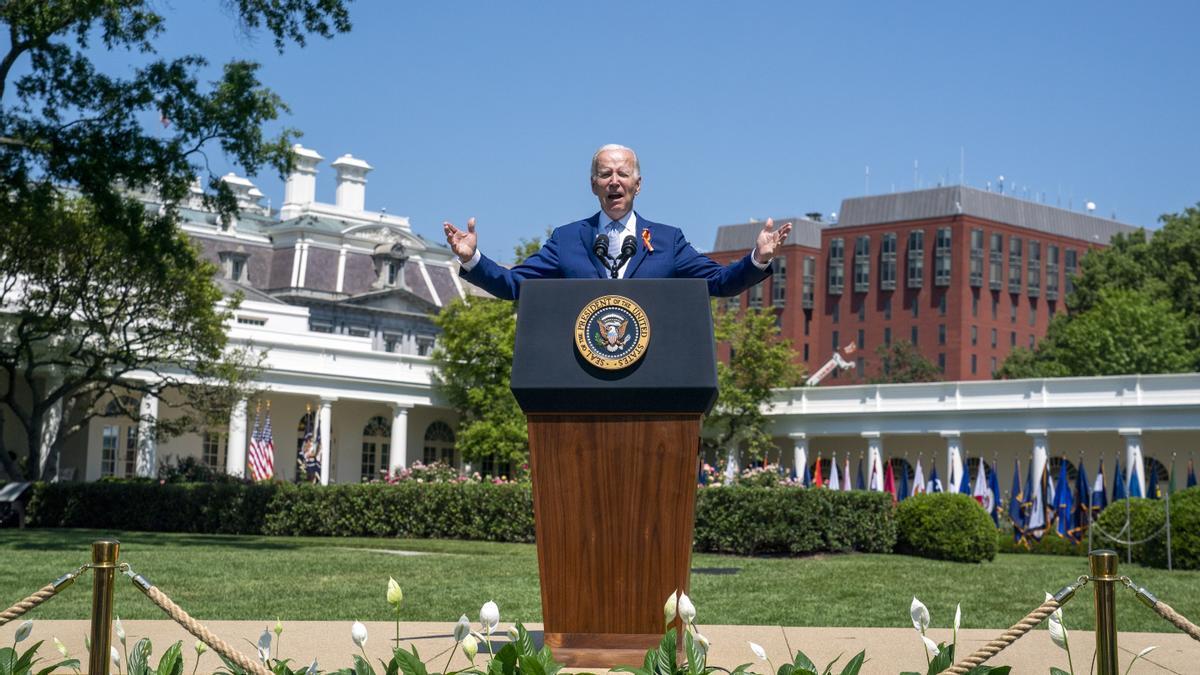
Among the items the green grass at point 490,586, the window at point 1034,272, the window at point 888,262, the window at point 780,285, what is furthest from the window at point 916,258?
the green grass at point 490,586

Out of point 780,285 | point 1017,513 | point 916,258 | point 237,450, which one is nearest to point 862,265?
point 916,258

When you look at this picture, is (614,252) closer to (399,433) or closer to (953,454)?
(953,454)

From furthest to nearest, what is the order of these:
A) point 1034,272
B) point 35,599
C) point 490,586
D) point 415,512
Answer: point 1034,272 → point 415,512 → point 490,586 → point 35,599

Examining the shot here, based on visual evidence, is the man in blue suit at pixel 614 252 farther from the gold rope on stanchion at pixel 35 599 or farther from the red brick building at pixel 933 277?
the red brick building at pixel 933 277

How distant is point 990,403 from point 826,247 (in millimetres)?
48719

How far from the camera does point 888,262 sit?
290ft

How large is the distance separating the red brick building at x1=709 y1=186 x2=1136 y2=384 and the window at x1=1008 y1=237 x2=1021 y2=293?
64 mm

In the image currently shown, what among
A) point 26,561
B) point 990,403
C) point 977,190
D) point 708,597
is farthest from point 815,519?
point 977,190

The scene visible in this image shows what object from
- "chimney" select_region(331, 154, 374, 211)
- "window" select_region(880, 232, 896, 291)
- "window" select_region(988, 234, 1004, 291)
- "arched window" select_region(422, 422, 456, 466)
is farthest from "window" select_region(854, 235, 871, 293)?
"arched window" select_region(422, 422, 456, 466)

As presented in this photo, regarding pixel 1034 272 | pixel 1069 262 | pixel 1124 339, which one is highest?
pixel 1069 262

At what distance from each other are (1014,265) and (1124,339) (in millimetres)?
37203

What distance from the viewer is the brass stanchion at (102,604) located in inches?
164

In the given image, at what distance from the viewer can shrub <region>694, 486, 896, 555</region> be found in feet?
71.3

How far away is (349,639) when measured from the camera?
661 cm
